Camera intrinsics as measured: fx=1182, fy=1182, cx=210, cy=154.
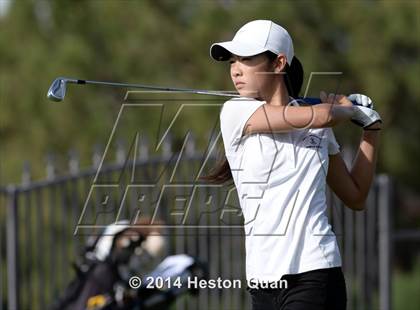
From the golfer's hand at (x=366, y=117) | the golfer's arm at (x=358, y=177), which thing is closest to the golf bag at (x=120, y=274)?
the golfer's arm at (x=358, y=177)

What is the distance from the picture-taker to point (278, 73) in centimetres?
396

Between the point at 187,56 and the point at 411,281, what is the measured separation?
2.98 metres

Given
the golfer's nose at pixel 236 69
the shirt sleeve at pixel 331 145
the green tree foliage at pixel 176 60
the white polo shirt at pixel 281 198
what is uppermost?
the green tree foliage at pixel 176 60

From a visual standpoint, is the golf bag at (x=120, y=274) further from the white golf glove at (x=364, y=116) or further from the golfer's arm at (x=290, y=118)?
the golfer's arm at (x=290, y=118)

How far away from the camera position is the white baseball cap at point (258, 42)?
390cm

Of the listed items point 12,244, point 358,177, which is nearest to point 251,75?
point 358,177

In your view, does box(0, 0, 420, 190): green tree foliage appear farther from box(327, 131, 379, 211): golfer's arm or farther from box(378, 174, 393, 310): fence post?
box(327, 131, 379, 211): golfer's arm

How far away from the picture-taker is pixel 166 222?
291 inches

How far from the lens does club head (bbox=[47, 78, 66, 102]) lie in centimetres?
426

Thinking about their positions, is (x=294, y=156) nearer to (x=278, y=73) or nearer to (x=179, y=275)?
(x=278, y=73)

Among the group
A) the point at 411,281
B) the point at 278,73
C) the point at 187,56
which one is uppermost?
the point at 187,56

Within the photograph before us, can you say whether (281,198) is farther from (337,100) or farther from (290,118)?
(337,100)

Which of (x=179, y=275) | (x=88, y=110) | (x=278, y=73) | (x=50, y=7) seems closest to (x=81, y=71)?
(x=88, y=110)

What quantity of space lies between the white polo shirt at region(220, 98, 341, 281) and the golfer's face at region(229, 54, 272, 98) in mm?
37
